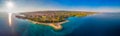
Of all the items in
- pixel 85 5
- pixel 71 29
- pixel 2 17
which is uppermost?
pixel 85 5

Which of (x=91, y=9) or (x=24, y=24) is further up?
(x=91, y=9)

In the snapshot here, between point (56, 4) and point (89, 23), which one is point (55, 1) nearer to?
point (56, 4)

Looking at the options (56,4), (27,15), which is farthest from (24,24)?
(56,4)
